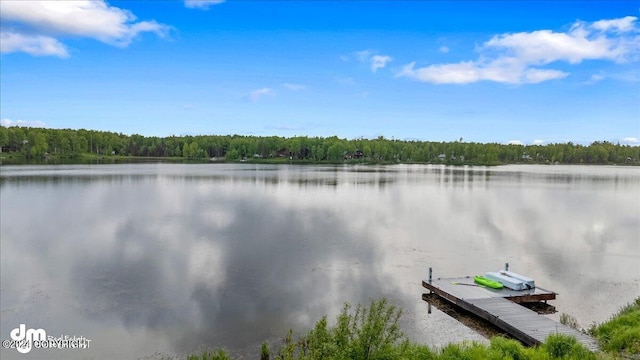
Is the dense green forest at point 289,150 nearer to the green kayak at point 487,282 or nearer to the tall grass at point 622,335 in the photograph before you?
the green kayak at point 487,282

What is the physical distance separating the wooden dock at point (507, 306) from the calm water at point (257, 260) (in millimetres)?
906

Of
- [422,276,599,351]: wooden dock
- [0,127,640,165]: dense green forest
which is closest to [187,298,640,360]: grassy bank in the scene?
[422,276,599,351]: wooden dock

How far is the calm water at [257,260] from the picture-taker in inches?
583

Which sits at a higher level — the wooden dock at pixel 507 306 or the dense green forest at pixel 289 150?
the dense green forest at pixel 289 150

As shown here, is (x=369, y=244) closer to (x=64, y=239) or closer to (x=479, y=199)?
(x=64, y=239)

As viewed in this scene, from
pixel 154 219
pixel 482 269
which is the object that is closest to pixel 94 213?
pixel 154 219

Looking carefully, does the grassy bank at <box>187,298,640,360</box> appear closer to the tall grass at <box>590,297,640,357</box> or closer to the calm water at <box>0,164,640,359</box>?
the tall grass at <box>590,297,640,357</box>

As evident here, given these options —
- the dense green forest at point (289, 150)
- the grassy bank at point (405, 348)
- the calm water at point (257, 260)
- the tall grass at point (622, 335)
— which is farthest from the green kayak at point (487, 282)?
the dense green forest at point (289, 150)

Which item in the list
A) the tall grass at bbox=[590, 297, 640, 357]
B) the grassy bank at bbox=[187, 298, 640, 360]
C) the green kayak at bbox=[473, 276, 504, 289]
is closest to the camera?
the grassy bank at bbox=[187, 298, 640, 360]

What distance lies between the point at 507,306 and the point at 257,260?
11072 millimetres

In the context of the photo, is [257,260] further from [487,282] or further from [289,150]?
[289,150]

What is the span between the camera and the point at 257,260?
2230cm

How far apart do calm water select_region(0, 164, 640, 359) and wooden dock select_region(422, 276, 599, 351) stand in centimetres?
91

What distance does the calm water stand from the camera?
48.5ft
